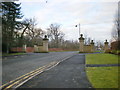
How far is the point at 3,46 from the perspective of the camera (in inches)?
1155

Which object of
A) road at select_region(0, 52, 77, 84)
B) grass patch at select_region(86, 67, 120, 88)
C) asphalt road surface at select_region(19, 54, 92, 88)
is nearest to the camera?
grass patch at select_region(86, 67, 120, 88)

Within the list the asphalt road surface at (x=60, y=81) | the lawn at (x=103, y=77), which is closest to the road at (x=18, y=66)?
the asphalt road surface at (x=60, y=81)

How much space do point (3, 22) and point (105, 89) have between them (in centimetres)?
2475

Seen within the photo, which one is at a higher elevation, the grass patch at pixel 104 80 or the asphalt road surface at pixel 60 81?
the grass patch at pixel 104 80

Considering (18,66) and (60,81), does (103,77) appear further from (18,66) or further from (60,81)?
(18,66)

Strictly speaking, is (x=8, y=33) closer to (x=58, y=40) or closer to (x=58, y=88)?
(x=58, y=88)

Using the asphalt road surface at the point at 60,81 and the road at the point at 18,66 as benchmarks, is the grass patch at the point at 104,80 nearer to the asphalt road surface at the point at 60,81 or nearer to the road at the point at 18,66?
the asphalt road surface at the point at 60,81

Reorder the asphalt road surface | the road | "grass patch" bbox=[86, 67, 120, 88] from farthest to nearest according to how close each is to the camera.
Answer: the road < the asphalt road surface < "grass patch" bbox=[86, 67, 120, 88]

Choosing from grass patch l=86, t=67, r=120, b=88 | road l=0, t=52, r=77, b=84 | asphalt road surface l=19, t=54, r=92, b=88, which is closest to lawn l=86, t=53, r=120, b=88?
grass patch l=86, t=67, r=120, b=88

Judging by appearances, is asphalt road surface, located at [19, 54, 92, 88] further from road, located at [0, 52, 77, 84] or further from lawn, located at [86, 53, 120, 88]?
road, located at [0, 52, 77, 84]

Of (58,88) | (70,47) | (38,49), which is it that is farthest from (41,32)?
(58,88)

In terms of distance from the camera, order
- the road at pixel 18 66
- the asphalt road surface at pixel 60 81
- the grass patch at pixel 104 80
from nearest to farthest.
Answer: the grass patch at pixel 104 80
the asphalt road surface at pixel 60 81
the road at pixel 18 66

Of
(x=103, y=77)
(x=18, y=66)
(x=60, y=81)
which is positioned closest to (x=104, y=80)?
(x=103, y=77)

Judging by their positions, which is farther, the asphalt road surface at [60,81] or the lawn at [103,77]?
the asphalt road surface at [60,81]
